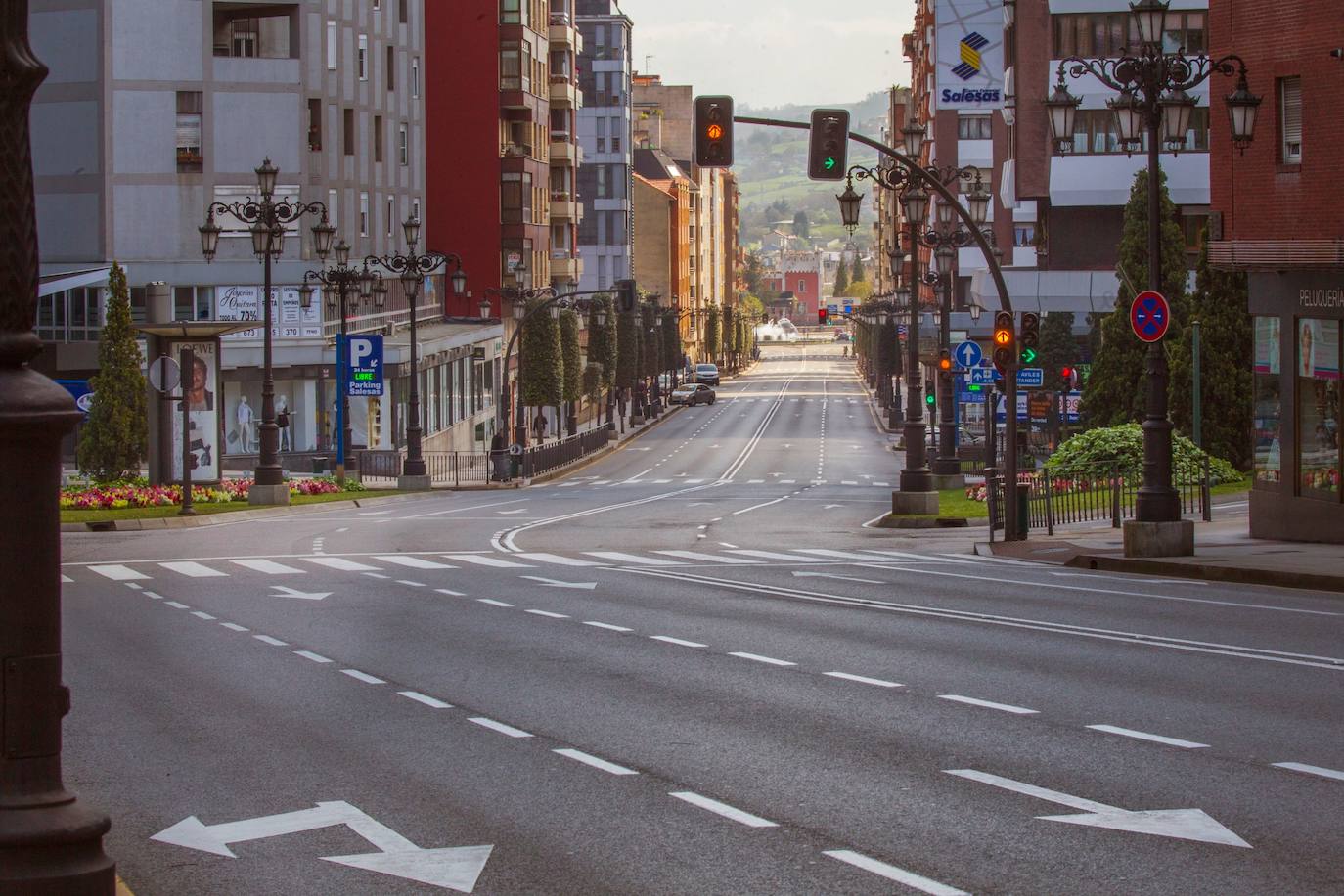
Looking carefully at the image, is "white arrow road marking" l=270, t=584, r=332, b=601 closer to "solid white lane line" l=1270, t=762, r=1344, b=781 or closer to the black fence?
the black fence

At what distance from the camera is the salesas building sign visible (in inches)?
4471

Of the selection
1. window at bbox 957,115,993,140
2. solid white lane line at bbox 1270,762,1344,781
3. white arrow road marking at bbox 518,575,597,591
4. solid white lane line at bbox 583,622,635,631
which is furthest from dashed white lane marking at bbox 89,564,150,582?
window at bbox 957,115,993,140

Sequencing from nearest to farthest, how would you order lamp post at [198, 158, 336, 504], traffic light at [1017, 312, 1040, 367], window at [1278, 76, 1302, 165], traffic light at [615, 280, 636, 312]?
window at [1278, 76, 1302, 165], traffic light at [1017, 312, 1040, 367], lamp post at [198, 158, 336, 504], traffic light at [615, 280, 636, 312]

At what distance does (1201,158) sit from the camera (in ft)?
251

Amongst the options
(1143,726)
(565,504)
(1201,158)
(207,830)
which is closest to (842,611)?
(1143,726)

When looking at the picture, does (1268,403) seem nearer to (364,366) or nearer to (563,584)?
(563,584)

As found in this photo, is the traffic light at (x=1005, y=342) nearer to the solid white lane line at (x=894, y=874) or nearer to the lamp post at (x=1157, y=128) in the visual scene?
the lamp post at (x=1157, y=128)

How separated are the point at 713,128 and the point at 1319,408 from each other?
9.66 metres

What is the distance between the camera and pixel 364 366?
53.6 metres

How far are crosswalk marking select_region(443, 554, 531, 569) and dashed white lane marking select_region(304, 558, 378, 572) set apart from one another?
167 cm

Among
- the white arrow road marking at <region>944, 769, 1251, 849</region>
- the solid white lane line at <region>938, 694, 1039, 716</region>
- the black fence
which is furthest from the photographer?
the black fence

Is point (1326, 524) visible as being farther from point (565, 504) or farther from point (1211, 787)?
point (565, 504)

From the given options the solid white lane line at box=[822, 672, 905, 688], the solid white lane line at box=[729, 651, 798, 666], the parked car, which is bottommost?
the solid white lane line at box=[729, 651, 798, 666]

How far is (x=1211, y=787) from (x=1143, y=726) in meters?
1.96
